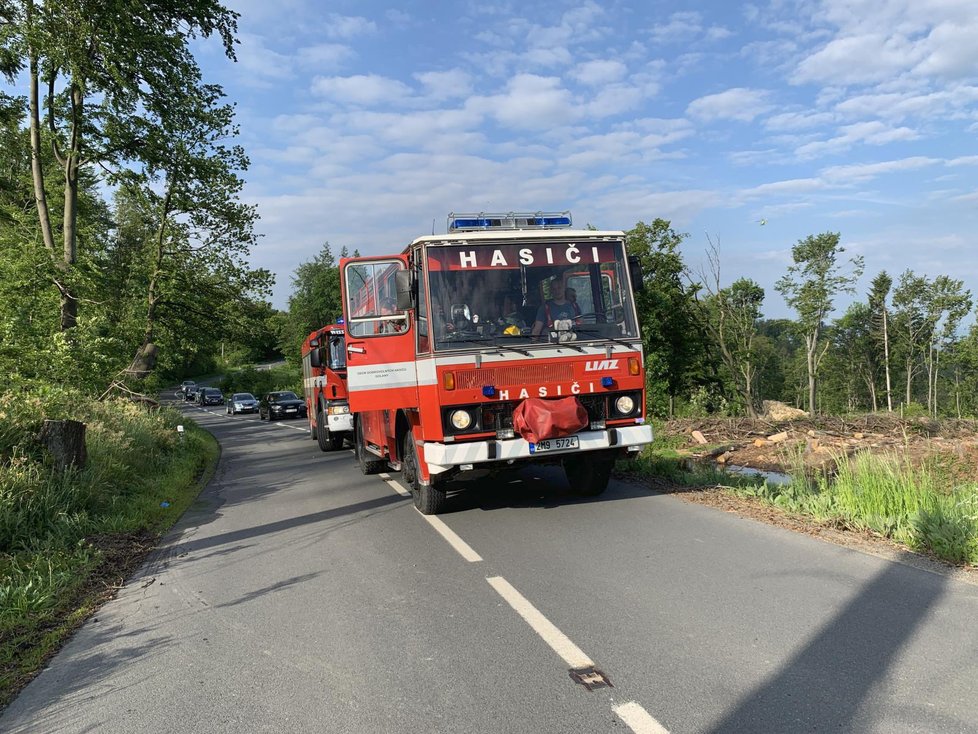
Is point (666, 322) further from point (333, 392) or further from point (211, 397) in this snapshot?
point (211, 397)

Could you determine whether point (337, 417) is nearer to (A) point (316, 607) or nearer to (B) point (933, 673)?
(A) point (316, 607)

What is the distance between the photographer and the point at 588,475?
8578 mm

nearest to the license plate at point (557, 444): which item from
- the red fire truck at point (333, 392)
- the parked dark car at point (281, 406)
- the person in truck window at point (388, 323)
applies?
the person in truck window at point (388, 323)

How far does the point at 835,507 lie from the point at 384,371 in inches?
198

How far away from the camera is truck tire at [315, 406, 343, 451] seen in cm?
1806

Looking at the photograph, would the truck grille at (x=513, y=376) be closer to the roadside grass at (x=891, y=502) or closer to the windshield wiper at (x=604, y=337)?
the windshield wiper at (x=604, y=337)

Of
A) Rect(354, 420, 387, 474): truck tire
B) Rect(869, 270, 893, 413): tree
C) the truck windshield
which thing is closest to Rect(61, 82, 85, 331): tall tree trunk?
Rect(354, 420, 387, 474): truck tire

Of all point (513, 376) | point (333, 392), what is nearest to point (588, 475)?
point (513, 376)

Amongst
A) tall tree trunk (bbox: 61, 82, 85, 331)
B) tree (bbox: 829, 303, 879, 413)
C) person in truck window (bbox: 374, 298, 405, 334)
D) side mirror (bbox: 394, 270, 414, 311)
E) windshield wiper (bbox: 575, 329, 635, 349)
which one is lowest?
tree (bbox: 829, 303, 879, 413)

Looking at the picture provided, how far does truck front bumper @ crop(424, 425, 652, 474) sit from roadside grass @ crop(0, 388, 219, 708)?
10.4ft

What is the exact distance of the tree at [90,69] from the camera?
16.1m

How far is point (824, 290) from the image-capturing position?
A: 50812 mm

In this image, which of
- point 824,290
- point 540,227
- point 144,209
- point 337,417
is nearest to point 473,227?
point 540,227

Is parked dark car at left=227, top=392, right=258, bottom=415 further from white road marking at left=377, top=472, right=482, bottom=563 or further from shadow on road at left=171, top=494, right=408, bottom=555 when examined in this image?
white road marking at left=377, top=472, right=482, bottom=563
